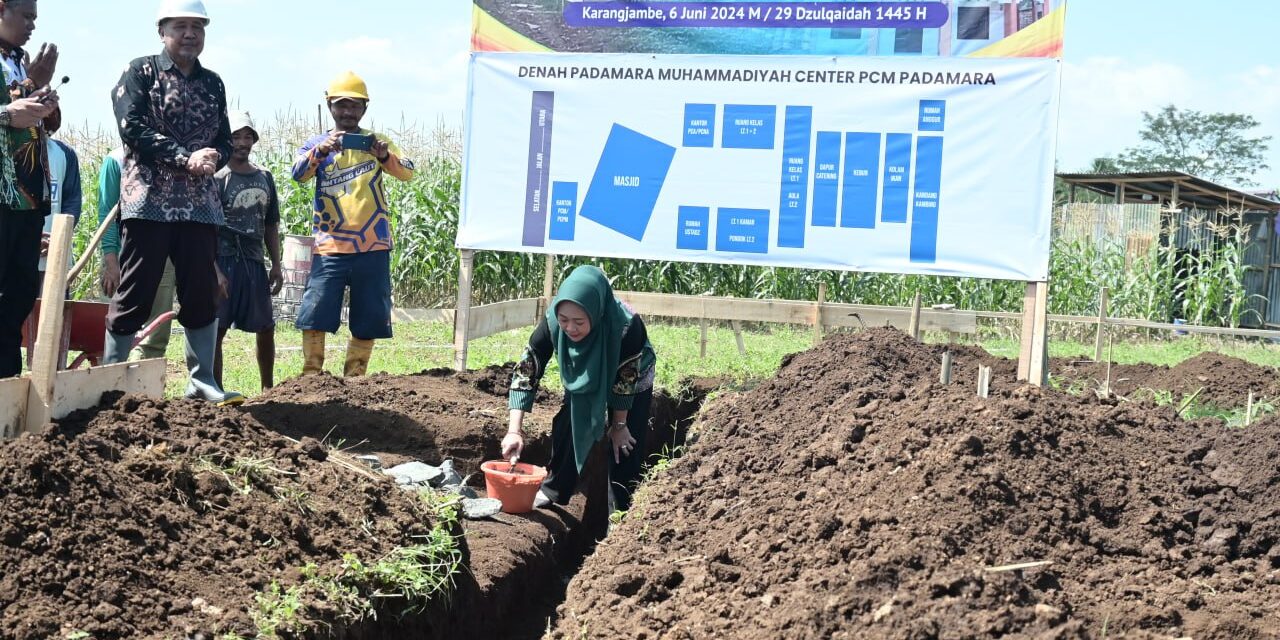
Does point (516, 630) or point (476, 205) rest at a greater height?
point (476, 205)

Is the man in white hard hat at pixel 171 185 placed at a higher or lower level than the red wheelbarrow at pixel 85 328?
higher

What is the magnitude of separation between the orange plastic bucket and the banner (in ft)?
12.9

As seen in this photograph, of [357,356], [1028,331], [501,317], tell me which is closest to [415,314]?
[501,317]

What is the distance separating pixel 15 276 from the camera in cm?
550

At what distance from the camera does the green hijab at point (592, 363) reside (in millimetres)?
5883

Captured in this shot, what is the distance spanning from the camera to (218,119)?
252 inches

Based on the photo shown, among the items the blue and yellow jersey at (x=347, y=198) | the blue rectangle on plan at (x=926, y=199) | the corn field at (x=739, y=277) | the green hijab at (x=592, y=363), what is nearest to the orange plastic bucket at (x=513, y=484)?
the green hijab at (x=592, y=363)

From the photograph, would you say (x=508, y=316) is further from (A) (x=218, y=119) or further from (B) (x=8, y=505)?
(B) (x=8, y=505)

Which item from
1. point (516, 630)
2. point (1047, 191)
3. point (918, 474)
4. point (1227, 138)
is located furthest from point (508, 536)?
point (1227, 138)

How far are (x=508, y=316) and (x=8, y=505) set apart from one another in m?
6.03

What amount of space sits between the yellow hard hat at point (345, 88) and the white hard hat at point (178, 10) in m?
1.81

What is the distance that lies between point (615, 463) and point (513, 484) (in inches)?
28.2

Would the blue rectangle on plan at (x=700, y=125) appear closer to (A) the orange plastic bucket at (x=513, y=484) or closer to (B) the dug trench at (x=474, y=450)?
(B) the dug trench at (x=474, y=450)

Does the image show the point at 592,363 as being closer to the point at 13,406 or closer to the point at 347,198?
the point at 13,406
